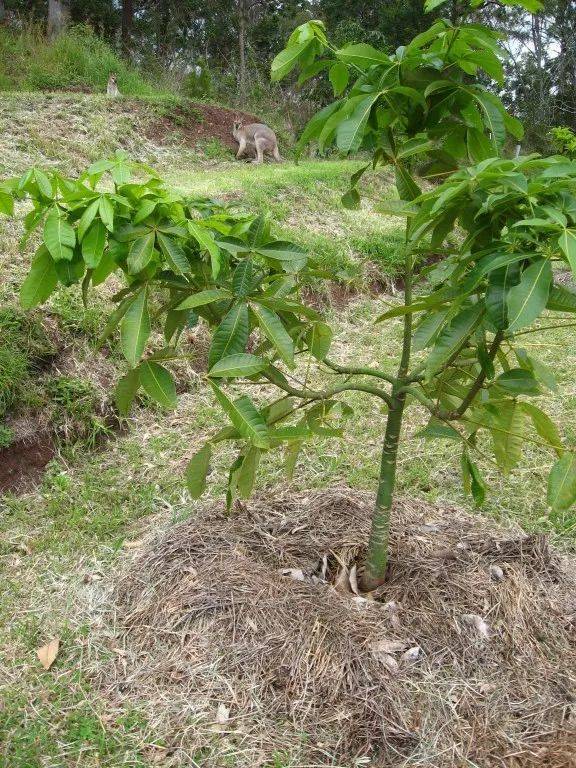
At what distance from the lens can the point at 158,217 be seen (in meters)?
1.31

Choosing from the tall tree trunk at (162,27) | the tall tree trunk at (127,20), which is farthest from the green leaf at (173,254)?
the tall tree trunk at (162,27)

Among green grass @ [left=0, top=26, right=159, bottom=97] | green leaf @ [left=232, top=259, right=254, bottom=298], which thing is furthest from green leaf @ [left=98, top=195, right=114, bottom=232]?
green grass @ [left=0, top=26, right=159, bottom=97]

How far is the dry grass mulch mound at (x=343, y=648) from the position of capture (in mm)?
1579

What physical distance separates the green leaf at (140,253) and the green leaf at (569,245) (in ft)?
2.48

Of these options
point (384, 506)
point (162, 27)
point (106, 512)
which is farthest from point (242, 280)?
point (162, 27)

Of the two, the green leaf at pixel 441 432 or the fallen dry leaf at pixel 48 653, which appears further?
the fallen dry leaf at pixel 48 653

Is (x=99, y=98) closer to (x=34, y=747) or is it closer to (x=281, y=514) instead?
(x=281, y=514)

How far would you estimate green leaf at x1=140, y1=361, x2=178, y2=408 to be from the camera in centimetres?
141

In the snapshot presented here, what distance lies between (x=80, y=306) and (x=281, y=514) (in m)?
1.75

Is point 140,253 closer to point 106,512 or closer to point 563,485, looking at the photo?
point 563,485

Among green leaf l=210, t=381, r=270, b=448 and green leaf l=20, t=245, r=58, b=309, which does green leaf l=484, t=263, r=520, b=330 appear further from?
green leaf l=20, t=245, r=58, b=309

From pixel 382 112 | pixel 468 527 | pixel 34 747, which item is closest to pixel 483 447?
pixel 468 527

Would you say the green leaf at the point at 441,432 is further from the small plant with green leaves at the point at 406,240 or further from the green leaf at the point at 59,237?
the green leaf at the point at 59,237

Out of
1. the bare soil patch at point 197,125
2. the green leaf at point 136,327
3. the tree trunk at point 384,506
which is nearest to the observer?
the green leaf at point 136,327
